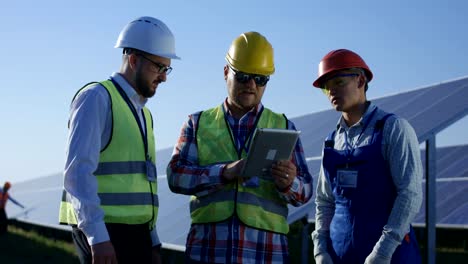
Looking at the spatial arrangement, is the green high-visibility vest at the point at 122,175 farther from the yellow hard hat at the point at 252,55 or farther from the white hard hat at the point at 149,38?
the yellow hard hat at the point at 252,55

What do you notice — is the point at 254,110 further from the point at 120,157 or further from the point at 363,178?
the point at 120,157

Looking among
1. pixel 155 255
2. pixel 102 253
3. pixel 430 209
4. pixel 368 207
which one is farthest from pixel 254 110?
pixel 430 209

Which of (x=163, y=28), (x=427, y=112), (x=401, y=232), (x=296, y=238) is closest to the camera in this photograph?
(x=401, y=232)

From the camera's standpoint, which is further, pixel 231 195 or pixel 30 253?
pixel 30 253

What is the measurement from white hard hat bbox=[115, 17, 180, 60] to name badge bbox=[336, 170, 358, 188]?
3.53 ft

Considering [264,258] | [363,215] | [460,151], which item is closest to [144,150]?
[264,258]

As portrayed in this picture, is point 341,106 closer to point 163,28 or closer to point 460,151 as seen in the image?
point 163,28

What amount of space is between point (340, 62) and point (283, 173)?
2.32 ft

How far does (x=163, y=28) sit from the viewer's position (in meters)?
3.91

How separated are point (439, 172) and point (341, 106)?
10399mm

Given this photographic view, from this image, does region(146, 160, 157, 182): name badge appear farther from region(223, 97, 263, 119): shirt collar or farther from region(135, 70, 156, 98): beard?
region(223, 97, 263, 119): shirt collar

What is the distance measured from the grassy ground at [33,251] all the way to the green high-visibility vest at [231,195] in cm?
899

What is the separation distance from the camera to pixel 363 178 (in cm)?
382

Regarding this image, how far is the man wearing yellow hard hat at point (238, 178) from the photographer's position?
384cm
